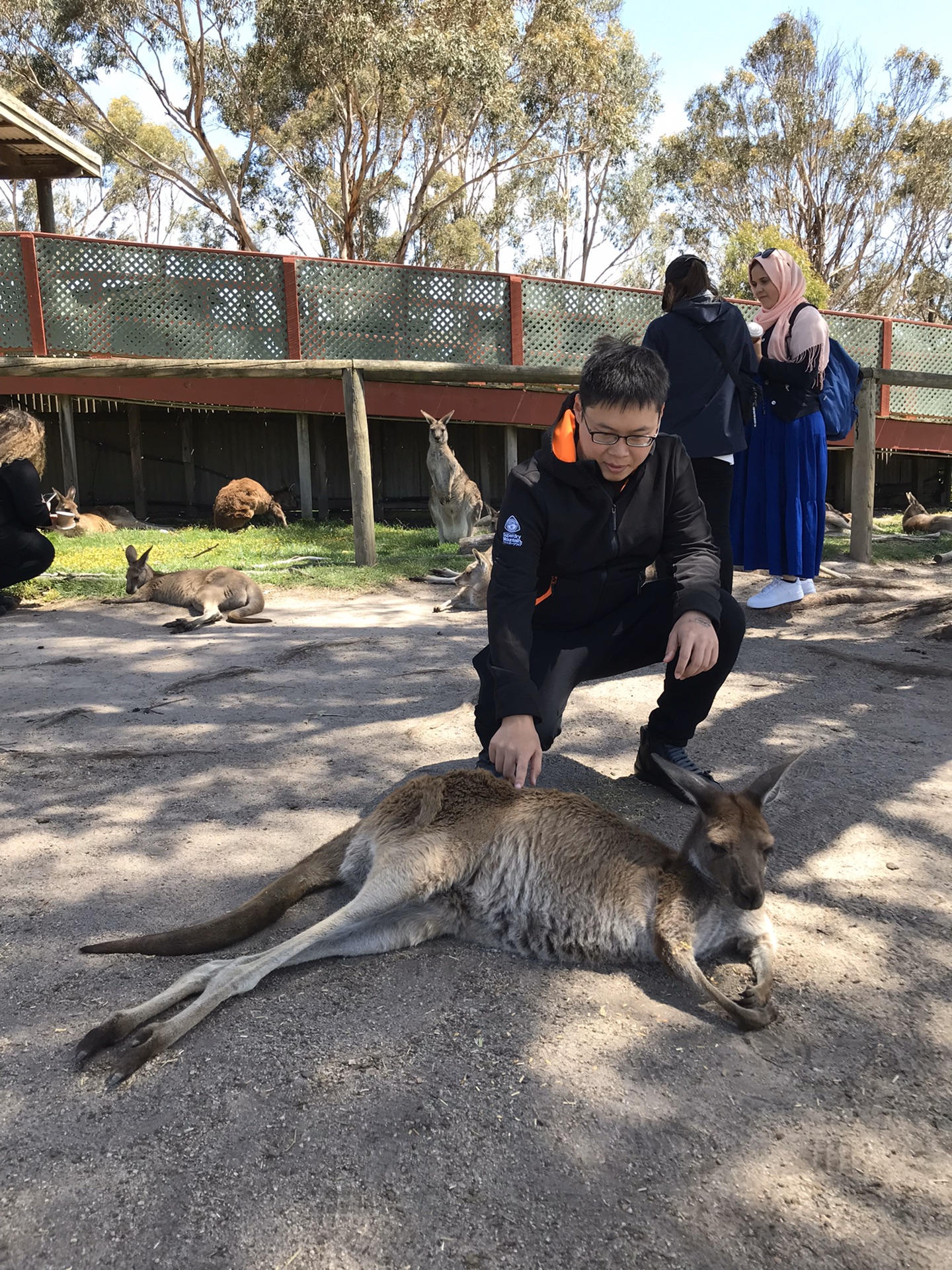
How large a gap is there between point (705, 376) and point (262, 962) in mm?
3007

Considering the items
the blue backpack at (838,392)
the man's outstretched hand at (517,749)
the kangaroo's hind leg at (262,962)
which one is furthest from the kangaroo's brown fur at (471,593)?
the kangaroo's hind leg at (262,962)

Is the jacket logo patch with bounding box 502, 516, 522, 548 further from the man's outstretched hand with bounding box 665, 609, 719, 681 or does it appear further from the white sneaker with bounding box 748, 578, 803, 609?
the white sneaker with bounding box 748, 578, 803, 609

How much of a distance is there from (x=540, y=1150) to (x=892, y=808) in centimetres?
161

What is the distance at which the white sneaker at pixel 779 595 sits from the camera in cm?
514

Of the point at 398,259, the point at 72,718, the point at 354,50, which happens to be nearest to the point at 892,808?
the point at 72,718

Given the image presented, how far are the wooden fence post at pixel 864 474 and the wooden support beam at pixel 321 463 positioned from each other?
6.01m

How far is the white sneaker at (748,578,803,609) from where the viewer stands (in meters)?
5.14

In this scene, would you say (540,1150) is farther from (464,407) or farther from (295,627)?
(464,407)

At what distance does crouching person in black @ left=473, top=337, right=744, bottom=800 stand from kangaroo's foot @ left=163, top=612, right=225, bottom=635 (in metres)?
2.99

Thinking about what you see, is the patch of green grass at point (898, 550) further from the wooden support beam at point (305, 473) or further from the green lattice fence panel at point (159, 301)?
the green lattice fence panel at point (159, 301)

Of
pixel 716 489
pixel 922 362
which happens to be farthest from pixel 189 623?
pixel 922 362

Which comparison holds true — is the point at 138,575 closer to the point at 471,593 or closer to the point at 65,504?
the point at 471,593

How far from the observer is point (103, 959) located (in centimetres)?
188

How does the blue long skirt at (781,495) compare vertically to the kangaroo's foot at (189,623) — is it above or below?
above
